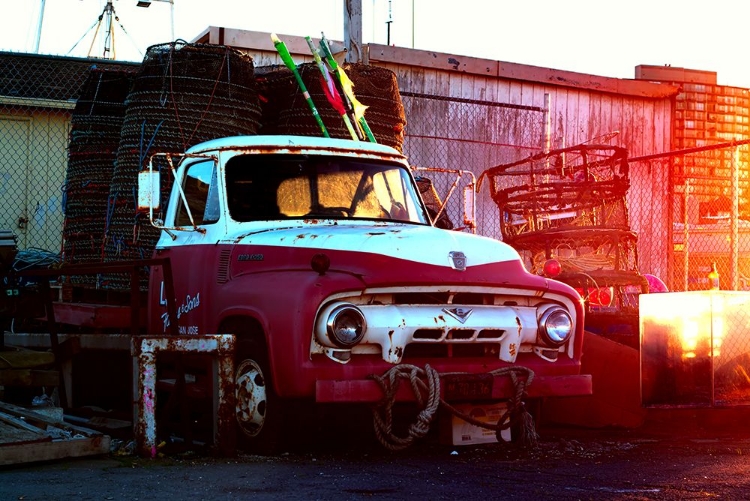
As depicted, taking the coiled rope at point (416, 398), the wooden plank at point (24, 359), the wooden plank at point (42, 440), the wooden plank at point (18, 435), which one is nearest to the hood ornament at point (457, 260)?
the coiled rope at point (416, 398)

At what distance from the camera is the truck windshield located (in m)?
7.73

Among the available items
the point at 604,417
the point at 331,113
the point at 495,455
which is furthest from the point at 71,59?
the point at 495,455

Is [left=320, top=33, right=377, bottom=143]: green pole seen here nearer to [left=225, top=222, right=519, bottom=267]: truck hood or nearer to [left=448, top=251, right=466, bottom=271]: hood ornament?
[left=225, top=222, right=519, bottom=267]: truck hood

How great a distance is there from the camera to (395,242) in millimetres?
6672

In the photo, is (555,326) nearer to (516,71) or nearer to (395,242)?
(395,242)

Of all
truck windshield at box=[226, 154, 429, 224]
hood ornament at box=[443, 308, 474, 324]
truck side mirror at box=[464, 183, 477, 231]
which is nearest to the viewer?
hood ornament at box=[443, 308, 474, 324]

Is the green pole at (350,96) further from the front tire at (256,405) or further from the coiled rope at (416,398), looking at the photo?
the coiled rope at (416,398)

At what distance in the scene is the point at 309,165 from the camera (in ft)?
26.0

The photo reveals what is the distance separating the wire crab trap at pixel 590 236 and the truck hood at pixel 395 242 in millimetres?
1984

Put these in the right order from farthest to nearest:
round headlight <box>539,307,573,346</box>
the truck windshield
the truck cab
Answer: the truck windshield, round headlight <box>539,307,573,346</box>, the truck cab

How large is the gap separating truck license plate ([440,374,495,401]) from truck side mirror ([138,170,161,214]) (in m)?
2.37

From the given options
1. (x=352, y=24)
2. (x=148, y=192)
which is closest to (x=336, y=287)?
(x=148, y=192)

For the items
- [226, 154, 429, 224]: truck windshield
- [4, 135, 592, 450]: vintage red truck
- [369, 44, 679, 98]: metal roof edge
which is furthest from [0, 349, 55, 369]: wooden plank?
[369, 44, 679, 98]: metal roof edge

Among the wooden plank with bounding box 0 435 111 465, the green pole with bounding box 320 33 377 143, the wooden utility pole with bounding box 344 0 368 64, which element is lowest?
the wooden plank with bounding box 0 435 111 465
